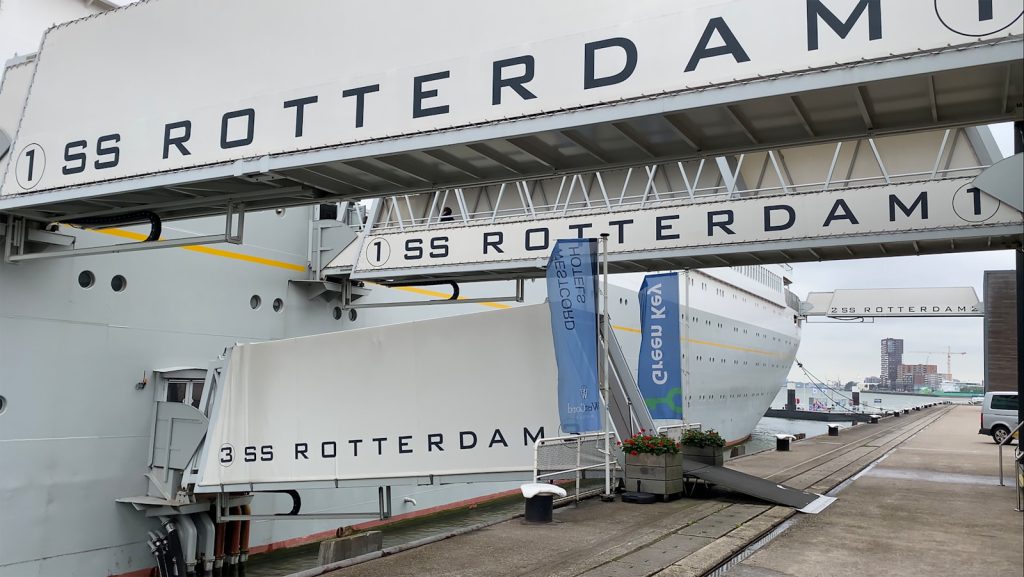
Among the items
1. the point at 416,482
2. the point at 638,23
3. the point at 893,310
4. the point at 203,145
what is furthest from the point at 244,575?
the point at 893,310

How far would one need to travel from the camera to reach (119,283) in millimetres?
13148

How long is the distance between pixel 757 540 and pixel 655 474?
3649 millimetres

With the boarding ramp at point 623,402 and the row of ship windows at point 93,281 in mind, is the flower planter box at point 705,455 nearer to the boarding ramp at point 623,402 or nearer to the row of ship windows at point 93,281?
the boarding ramp at point 623,402

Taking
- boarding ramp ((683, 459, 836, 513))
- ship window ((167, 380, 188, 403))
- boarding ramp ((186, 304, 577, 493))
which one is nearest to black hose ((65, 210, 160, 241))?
boarding ramp ((186, 304, 577, 493))

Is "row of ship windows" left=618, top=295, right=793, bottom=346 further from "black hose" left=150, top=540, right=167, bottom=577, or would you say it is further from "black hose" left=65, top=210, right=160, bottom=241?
"black hose" left=65, top=210, right=160, bottom=241

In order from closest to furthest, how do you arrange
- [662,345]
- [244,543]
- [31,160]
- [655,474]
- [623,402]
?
1. [31,160]
2. [655,474]
3. [244,543]
4. [623,402]
5. [662,345]

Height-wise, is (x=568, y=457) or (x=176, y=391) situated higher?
(x=176, y=391)

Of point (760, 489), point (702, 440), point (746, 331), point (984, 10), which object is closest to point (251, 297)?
point (702, 440)

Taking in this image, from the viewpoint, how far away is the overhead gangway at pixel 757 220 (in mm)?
12445

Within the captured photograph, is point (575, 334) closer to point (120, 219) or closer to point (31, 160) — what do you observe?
point (120, 219)

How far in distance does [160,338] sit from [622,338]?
18255mm

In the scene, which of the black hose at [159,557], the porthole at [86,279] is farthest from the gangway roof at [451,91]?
the black hose at [159,557]

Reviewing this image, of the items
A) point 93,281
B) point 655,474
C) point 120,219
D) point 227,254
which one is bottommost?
point 655,474

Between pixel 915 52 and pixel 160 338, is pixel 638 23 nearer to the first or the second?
pixel 915 52
